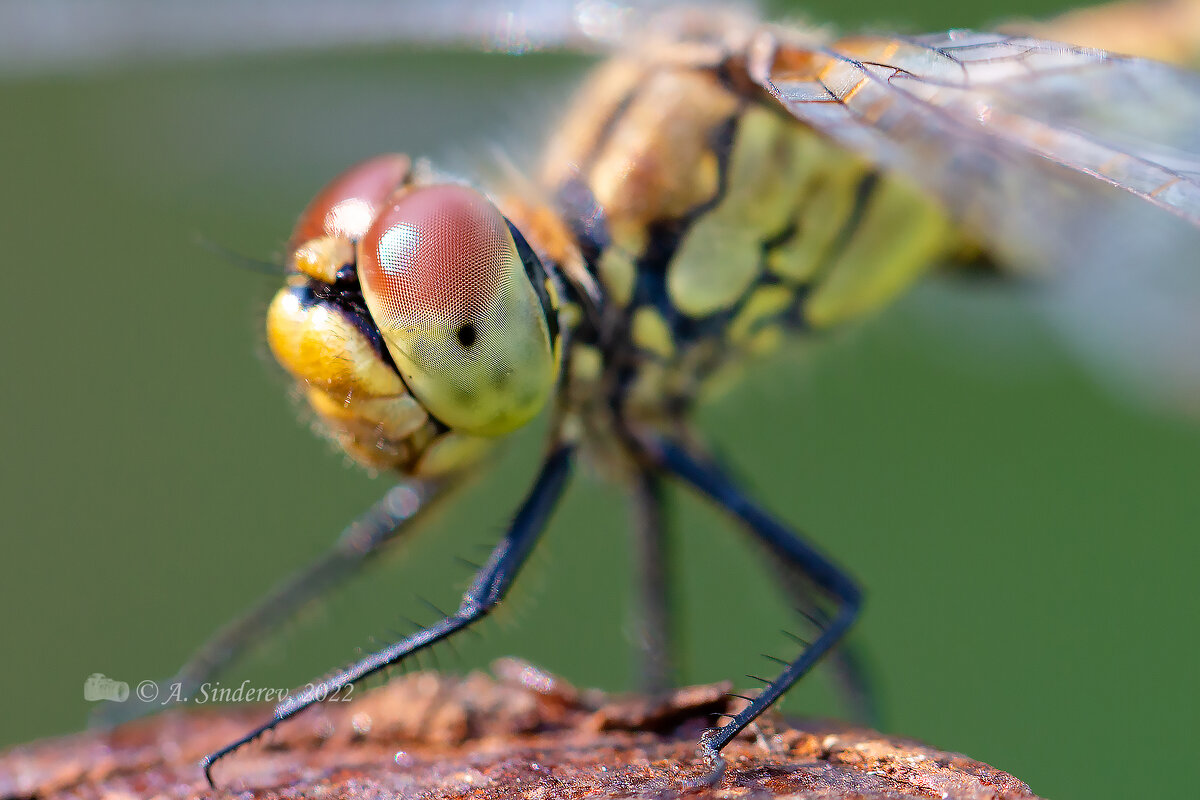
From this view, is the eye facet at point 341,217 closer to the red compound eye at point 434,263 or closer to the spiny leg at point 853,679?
the red compound eye at point 434,263

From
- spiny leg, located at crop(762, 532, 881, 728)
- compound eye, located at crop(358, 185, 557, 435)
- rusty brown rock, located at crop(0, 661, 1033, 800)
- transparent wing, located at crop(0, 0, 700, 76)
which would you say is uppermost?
transparent wing, located at crop(0, 0, 700, 76)

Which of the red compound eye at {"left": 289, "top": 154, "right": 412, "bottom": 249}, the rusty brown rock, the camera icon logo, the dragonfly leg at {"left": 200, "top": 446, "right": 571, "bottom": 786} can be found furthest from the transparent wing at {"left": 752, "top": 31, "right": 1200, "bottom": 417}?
the camera icon logo

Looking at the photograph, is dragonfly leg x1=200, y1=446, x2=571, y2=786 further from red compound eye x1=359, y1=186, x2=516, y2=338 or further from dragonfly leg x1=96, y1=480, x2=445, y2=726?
red compound eye x1=359, y1=186, x2=516, y2=338

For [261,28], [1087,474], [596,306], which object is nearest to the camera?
[596,306]

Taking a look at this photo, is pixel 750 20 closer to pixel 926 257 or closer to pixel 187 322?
pixel 926 257

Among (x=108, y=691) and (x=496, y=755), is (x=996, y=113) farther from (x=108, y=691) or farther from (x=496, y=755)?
(x=108, y=691)

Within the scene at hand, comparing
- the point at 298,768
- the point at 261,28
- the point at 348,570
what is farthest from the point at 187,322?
the point at 298,768
